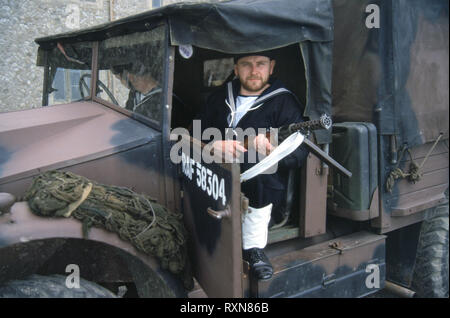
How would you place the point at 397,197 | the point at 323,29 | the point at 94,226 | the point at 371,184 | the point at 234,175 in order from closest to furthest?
the point at 234,175 < the point at 94,226 < the point at 323,29 < the point at 371,184 < the point at 397,197

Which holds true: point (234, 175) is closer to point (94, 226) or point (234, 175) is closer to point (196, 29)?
point (94, 226)

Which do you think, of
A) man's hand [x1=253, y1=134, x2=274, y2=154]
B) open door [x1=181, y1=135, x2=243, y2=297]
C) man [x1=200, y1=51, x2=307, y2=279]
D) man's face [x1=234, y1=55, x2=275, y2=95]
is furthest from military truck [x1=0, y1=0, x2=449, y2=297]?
man's hand [x1=253, y1=134, x2=274, y2=154]

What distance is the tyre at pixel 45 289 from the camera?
6.22ft

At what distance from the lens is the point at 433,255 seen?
136 inches

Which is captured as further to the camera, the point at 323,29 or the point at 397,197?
the point at 397,197

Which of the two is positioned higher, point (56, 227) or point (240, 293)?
point (56, 227)

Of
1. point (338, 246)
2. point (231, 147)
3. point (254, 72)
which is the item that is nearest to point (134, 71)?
point (254, 72)

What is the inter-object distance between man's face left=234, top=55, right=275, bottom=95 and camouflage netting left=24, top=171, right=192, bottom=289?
107 centimetres

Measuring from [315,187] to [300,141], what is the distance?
576 mm

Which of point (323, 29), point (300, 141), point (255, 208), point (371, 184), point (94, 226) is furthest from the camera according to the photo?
point (371, 184)

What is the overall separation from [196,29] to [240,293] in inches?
55.7

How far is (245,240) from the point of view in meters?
2.29
